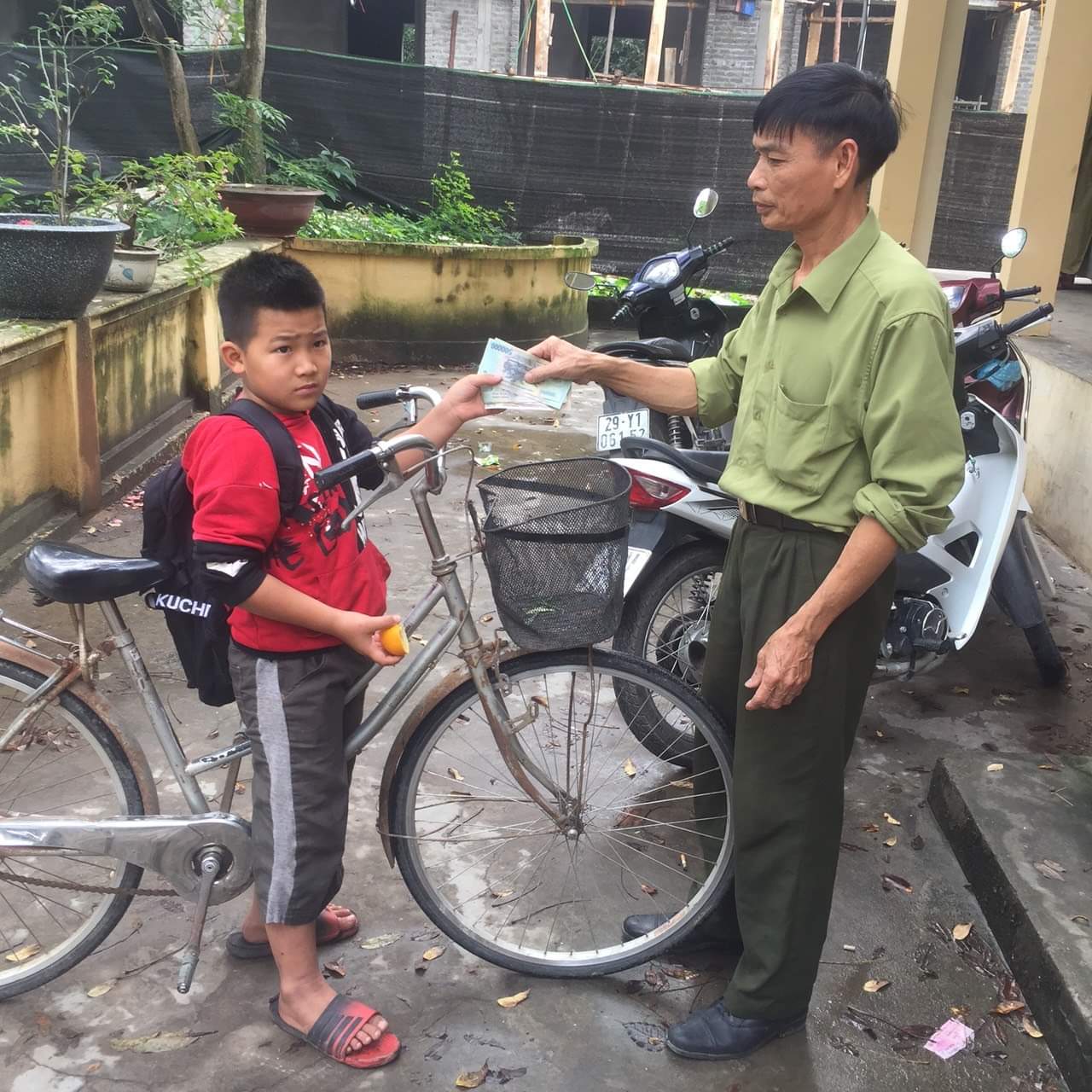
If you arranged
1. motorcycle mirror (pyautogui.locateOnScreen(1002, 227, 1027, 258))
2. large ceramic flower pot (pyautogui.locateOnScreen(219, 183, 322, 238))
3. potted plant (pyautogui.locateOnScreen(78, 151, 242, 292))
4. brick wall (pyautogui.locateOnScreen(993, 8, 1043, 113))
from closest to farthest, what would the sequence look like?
motorcycle mirror (pyautogui.locateOnScreen(1002, 227, 1027, 258)) → potted plant (pyautogui.locateOnScreen(78, 151, 242, 292)) → large ceramic flower pot (pyautogui.locateOnScreen(219, 183, 322, 238)) → brick wall (pyautogui.locateOnScreen(993, 8, 1043, 113))

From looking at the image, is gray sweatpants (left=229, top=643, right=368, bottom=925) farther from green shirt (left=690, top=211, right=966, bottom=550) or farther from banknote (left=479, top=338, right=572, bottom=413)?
green shirt (left=690, top=211, right=966, bottom=550)

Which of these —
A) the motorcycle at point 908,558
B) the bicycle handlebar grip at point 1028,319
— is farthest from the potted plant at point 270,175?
the bicycle handlebar grip at point 1028,319

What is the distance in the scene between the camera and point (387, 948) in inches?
103

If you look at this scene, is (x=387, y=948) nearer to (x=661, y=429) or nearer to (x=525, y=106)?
(x=661, y=429)

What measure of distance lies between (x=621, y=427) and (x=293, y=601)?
192 centimetres

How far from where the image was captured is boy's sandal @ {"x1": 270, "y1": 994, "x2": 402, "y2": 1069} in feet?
7.41

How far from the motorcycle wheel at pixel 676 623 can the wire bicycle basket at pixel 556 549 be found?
1141 mm

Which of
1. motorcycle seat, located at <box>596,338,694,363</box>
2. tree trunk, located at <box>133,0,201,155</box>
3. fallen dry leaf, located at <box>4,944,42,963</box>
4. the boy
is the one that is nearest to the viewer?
the boy

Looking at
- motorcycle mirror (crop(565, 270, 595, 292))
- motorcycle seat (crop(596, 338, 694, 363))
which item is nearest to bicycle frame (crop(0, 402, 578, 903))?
motorcycle seat (crop(596, 338, 694, 363))

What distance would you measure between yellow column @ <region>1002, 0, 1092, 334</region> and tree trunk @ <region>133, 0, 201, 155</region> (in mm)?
5388

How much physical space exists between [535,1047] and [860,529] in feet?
4.23

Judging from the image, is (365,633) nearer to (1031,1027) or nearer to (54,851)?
(54,851)

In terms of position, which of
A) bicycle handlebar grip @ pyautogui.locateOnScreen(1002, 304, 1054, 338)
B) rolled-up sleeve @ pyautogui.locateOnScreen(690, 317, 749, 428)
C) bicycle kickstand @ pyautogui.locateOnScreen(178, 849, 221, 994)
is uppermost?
bicycle handlebar grip @ pyautogui.locateOnScreen(1002, 304, 1054, 338)

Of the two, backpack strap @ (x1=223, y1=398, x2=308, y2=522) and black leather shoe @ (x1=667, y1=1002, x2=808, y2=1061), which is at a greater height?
backpack strap @ (x1=223, y1=398, x2=308, y2=522)
